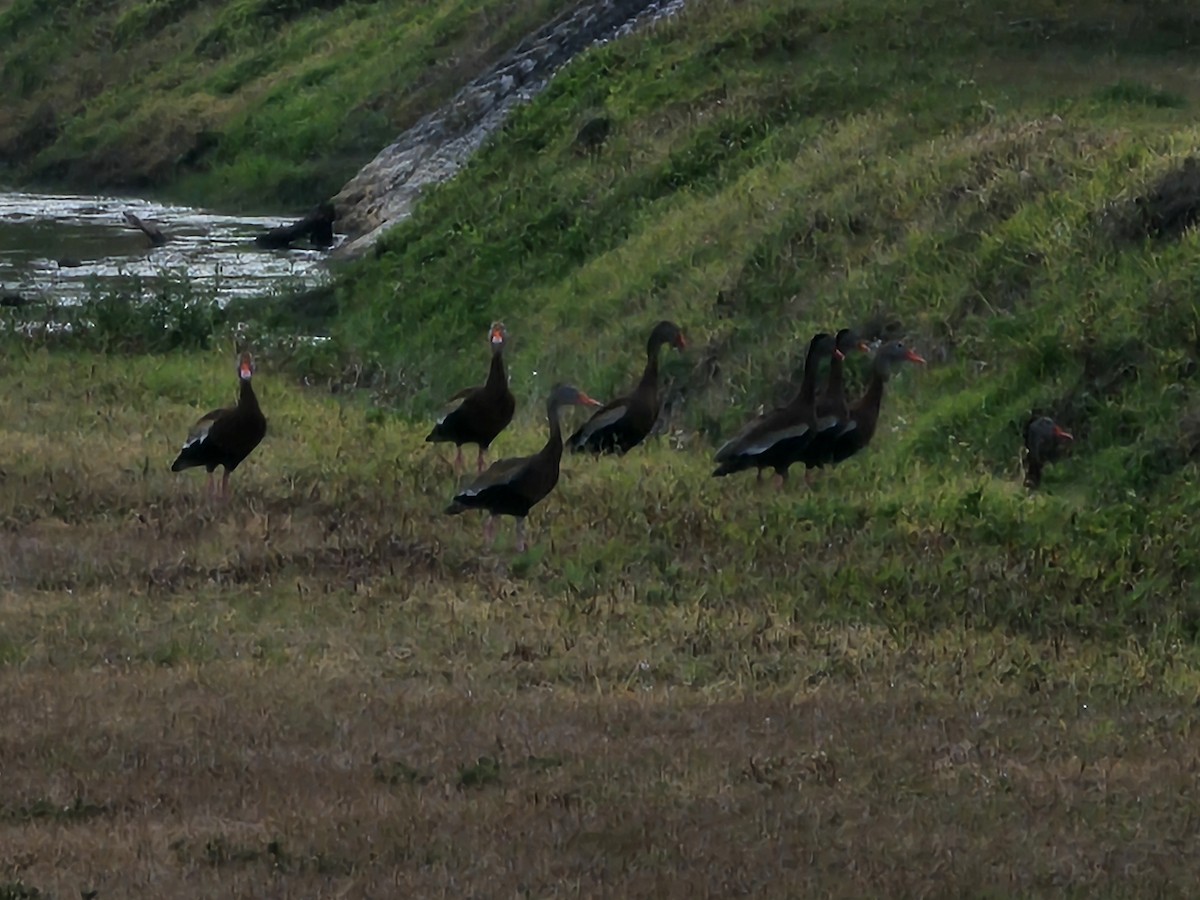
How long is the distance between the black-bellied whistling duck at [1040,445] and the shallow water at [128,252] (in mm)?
11998

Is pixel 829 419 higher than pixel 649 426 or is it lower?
higher

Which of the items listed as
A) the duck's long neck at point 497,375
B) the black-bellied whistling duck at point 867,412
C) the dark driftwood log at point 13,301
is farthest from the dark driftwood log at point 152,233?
the black-bellied whistling duck at point 867,412

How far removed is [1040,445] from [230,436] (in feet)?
15.3

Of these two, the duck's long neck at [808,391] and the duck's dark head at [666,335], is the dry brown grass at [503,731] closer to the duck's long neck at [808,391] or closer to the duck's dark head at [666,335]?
the duck's long neck at [808,391]

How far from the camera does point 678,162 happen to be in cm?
2348

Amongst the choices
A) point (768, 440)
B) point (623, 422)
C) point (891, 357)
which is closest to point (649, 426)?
point (623, 422)

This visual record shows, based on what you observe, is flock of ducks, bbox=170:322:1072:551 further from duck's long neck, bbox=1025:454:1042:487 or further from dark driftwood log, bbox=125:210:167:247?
dark driftwood log, bbox=125:210:167:247

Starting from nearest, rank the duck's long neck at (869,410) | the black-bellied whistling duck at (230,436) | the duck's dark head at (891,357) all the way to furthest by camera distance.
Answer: the black-bellied whistling duck at (230,436)
the duck's long neck at (869,410)
the duck's dark head at (891,357)

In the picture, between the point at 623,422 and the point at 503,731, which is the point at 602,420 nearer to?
the point at 623,422

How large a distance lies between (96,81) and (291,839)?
45.2 metres

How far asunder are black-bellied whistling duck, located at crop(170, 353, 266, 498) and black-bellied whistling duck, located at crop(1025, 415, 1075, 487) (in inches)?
175

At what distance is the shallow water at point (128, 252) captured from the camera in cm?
2683

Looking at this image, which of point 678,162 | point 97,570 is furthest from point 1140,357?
point 678,162

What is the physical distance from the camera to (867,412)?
44.6 feet
